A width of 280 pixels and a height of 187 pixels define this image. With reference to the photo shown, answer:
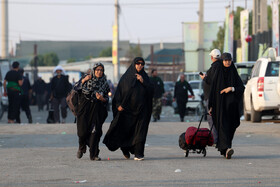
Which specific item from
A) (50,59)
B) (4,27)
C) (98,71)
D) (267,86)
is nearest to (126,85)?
(98,71)

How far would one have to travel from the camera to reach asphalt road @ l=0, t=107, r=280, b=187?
9289 mm

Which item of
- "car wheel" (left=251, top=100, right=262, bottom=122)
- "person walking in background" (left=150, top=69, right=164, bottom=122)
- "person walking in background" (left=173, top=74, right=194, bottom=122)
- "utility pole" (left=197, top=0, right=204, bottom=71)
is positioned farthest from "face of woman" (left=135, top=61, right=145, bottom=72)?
"utility pole" (left=197, top=0, right=204, bottom=71)

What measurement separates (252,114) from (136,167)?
12.1 metres

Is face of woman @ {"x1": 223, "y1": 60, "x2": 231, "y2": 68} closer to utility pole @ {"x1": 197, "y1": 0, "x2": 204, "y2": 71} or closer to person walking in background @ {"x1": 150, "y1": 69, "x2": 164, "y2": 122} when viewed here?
person walking in background @ {"x1": 150, "y1": 69, "x2": 164, "y2": 122}

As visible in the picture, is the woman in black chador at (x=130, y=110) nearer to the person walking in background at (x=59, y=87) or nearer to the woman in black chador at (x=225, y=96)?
the woman in black chador at (x=225, y=96)

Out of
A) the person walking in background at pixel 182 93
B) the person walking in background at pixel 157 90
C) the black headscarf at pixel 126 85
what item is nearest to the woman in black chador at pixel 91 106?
the black headscarf at pixel 126 85

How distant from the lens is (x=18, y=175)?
32.8 ft

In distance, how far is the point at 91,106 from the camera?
12.5 metres

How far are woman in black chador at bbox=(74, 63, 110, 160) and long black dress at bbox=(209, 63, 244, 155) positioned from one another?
172 cm

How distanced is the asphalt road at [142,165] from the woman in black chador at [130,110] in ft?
0.99

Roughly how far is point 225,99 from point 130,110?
1.52 metres

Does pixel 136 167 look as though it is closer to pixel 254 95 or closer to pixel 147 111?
pixel 147 111

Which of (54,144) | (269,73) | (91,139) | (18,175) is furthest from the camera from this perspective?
(269,73)

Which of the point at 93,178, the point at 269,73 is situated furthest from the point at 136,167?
the point at 269,73
